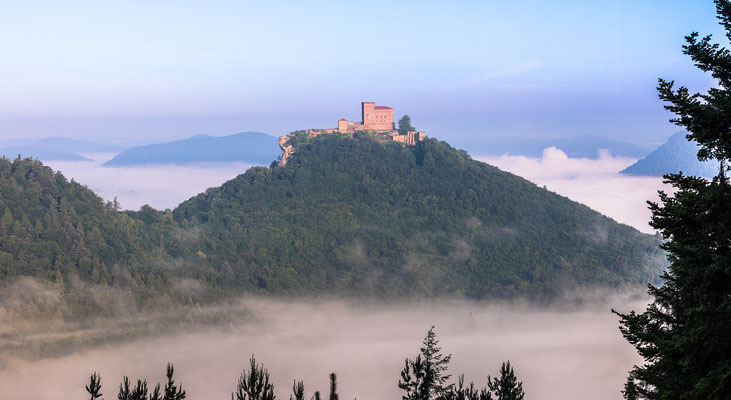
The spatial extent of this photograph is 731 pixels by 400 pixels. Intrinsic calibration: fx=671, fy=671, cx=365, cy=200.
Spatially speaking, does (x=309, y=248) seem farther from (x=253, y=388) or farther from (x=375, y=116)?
(x=253, y=388)

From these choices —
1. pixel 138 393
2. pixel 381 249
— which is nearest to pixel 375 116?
pixel 381 249

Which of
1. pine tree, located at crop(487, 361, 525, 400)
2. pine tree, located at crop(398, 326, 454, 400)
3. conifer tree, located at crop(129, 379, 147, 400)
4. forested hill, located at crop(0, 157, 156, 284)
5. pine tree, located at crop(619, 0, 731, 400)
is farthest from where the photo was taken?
forested hill, located at crop(0, 157, 156, 284)

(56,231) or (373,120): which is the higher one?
(373,120)

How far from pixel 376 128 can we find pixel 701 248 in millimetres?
174101

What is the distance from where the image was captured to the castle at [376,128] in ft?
597

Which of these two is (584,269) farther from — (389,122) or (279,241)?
(279,241)

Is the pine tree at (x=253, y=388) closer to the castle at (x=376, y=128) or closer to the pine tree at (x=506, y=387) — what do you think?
the pine tree at (x=506, y=387)

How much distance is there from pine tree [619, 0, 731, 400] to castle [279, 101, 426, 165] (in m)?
167

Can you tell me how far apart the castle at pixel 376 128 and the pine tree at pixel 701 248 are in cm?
16671

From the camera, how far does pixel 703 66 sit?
14742 mm

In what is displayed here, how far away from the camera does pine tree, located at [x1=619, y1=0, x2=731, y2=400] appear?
42.2 ft

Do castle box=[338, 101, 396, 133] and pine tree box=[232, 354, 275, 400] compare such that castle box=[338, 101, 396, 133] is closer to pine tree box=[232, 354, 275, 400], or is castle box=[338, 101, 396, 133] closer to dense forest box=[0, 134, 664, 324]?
dense forest box=[0, 134, 664, 324]

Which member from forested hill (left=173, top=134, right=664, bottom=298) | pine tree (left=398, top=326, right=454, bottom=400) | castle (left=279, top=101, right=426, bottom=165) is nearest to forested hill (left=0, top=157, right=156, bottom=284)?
forested hill (left=173, top=134, right=664, bottom=298)

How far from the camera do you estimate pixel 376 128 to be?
186 metres
